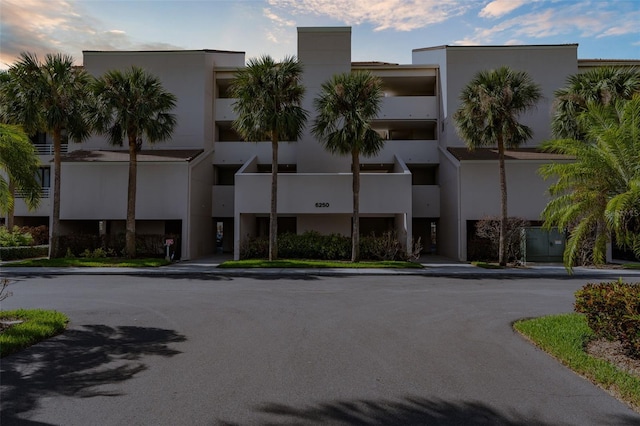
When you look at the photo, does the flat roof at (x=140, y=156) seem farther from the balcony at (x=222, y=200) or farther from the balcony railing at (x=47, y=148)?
the balcony at (x=222, y=200)

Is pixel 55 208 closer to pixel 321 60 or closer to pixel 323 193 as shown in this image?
pixel 323 193

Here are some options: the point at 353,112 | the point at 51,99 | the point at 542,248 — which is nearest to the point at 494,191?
the point at 542,248

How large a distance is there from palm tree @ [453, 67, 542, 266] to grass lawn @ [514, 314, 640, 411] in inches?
487

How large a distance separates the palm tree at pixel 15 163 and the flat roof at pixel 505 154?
20.0 meters

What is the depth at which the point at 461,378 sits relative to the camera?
549cm

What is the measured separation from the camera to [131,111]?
2061 centimetres

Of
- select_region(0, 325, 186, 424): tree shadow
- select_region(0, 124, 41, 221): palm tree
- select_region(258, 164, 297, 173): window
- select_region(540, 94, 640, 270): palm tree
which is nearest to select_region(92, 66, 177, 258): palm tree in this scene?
select_region(258, 164, 297, 173): window

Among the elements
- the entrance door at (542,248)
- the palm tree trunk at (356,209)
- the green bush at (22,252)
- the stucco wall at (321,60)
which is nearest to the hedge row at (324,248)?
the palm tree trunk at (356,209)

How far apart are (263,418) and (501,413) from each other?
2.57 meters

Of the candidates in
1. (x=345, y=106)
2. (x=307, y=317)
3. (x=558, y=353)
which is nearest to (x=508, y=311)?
(x=558, y=353)

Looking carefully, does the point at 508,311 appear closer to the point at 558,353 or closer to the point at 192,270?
the point at 558,353

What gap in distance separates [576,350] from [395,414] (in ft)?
12.1

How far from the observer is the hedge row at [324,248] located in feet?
71.4

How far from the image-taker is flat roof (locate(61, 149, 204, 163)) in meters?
23.5
